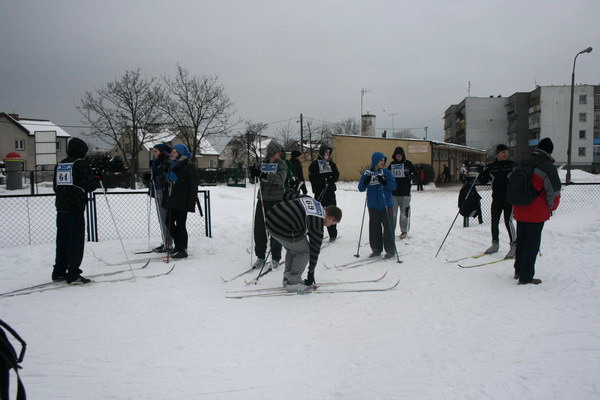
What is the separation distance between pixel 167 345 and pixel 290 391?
129 cm

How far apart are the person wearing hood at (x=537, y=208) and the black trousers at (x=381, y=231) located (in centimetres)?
204

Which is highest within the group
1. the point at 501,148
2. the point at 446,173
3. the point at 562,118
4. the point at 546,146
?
the point at 562,118

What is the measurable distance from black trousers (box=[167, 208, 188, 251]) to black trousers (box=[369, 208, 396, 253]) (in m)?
3.18

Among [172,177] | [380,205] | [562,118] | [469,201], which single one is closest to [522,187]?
[380,205]

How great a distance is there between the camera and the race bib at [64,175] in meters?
5.10

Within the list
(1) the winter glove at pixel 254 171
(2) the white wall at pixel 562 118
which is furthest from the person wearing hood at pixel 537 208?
(2) the white wall at pixel 562 118

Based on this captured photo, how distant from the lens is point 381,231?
264 inches

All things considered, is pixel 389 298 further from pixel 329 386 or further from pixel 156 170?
pixel 156 170

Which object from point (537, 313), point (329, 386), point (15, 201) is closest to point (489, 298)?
point (537, 313)

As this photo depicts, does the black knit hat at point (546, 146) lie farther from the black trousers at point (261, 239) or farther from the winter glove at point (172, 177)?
the winter glove at point (172, 177)

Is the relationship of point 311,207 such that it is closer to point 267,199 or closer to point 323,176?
point 267,199

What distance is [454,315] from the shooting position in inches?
160

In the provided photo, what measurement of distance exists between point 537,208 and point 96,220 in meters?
7.65

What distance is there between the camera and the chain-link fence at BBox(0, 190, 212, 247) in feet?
26.4
